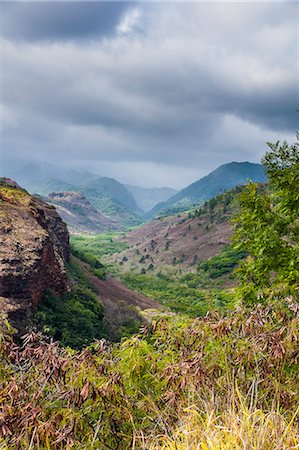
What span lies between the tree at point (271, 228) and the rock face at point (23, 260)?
15507 millimetres

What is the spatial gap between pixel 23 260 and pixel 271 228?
18897 mm

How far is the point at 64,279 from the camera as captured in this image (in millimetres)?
33250

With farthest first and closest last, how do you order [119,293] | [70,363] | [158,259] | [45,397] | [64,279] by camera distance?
[158,259], [119,293], [64,279], [70,363], [45,397]

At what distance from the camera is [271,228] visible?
13.5 meters

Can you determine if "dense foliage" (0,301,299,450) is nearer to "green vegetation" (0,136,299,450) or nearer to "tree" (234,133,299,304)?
"green vegetation" (0,136,299,450)

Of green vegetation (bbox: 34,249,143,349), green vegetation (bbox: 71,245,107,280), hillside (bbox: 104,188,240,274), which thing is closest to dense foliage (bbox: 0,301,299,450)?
green vegetation (bbox: 34,249,143,349)

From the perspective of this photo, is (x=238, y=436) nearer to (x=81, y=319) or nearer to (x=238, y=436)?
(x=238, y=436)

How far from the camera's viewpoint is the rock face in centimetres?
2522

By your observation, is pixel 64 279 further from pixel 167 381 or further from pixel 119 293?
pixel 167 381

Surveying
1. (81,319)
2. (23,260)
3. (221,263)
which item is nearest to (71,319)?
(81,319)

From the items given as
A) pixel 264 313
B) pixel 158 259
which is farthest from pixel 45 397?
pixel 158 259

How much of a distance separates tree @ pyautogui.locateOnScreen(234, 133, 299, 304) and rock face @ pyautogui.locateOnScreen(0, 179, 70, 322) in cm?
1551

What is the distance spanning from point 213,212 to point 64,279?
357 feet

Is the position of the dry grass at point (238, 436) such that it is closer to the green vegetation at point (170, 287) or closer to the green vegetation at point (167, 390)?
the green vegetation at point (167, 390)
